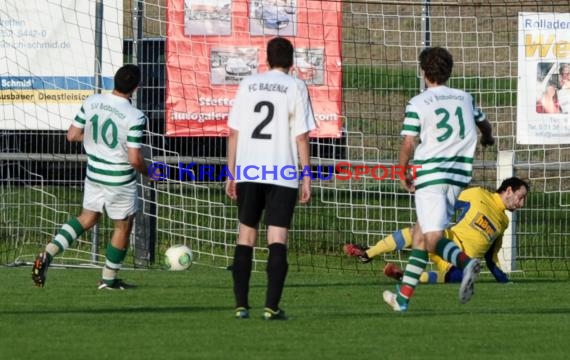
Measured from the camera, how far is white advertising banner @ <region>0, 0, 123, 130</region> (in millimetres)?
15086

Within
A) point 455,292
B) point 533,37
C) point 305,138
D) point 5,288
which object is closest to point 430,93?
point 305,138

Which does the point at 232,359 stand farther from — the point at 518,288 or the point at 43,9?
the point at 43,9

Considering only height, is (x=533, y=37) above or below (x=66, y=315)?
above

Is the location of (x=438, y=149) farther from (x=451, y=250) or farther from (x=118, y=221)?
(x=118, y=221)

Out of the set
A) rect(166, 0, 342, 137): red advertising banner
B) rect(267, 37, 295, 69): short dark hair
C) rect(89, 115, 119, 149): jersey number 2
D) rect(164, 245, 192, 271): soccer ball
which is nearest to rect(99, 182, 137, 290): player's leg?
rect(89, 115, 119, 149): jersey number 2

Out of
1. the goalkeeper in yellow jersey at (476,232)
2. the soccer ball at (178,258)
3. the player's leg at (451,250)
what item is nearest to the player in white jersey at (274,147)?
the player's leg at (451,250)

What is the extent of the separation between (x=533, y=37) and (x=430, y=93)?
18.2ft

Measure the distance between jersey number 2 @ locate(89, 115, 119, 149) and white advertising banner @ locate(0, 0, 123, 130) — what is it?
3379 mm

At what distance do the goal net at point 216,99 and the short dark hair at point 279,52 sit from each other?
568 cm

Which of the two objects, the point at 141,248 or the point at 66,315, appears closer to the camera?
the point at 66,315

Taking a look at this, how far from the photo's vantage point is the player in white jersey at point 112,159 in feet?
38.0

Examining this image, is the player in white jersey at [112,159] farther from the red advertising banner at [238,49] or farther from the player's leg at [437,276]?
the red advertising banner at [238,49]

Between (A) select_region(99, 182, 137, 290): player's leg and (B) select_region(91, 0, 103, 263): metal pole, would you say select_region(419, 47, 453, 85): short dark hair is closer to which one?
(A) select_region(99, 182, 137, 290): player's leg

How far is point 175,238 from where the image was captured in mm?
15781
